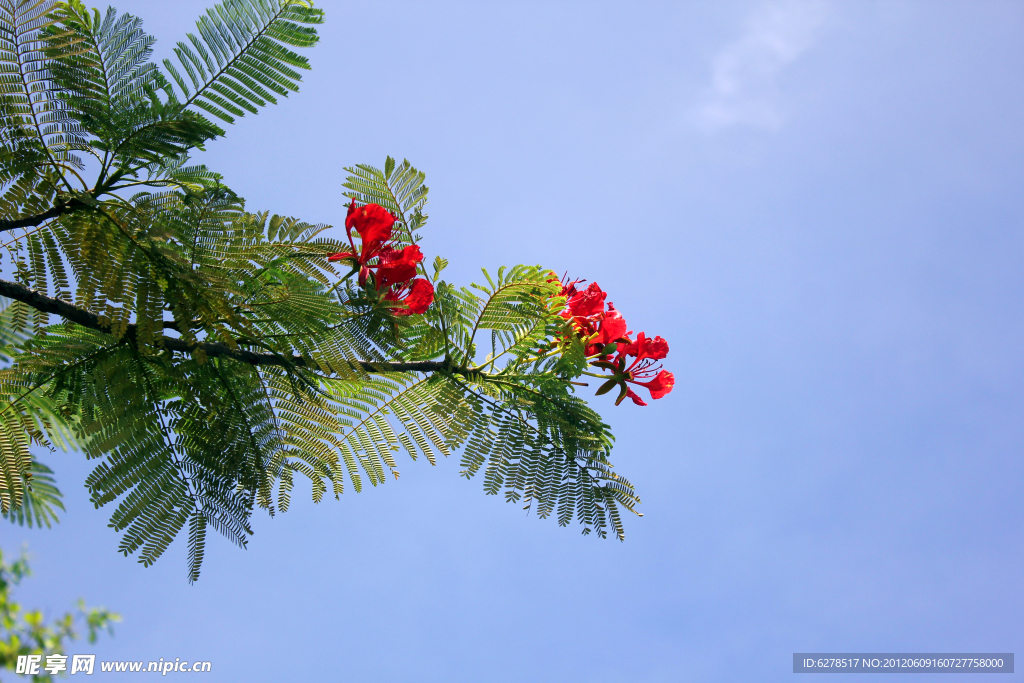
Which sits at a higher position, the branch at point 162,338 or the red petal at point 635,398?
the red petal at point 635,398

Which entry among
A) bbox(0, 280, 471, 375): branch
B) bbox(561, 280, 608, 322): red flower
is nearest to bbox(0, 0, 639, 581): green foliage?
bbox(0, 280, 471, 375): branch

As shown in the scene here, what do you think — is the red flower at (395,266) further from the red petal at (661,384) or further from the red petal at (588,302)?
the red petal at (661,384)

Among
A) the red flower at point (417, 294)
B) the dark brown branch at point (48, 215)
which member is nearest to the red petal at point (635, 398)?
the red flower at point (417, 294)

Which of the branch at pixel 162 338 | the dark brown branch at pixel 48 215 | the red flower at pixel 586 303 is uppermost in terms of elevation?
the red flower at pixel 586 303

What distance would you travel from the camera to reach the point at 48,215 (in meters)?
1.96

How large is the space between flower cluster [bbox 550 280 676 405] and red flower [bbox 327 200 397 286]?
0.83 meters

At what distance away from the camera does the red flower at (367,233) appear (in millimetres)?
2402

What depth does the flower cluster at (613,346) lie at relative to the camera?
111 inches

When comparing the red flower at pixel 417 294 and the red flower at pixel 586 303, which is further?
the red flower at pixel 586 303

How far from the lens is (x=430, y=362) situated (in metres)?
2.50

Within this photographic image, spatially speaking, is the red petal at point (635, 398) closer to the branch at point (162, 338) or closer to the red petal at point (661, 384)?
the red petal at point (661, 384)

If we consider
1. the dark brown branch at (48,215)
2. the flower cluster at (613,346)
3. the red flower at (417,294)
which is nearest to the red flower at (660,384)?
the flower cluster at (613,346)

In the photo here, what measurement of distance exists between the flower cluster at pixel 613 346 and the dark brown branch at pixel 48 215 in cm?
178

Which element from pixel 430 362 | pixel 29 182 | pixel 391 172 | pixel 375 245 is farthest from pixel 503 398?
pixel 29 182
